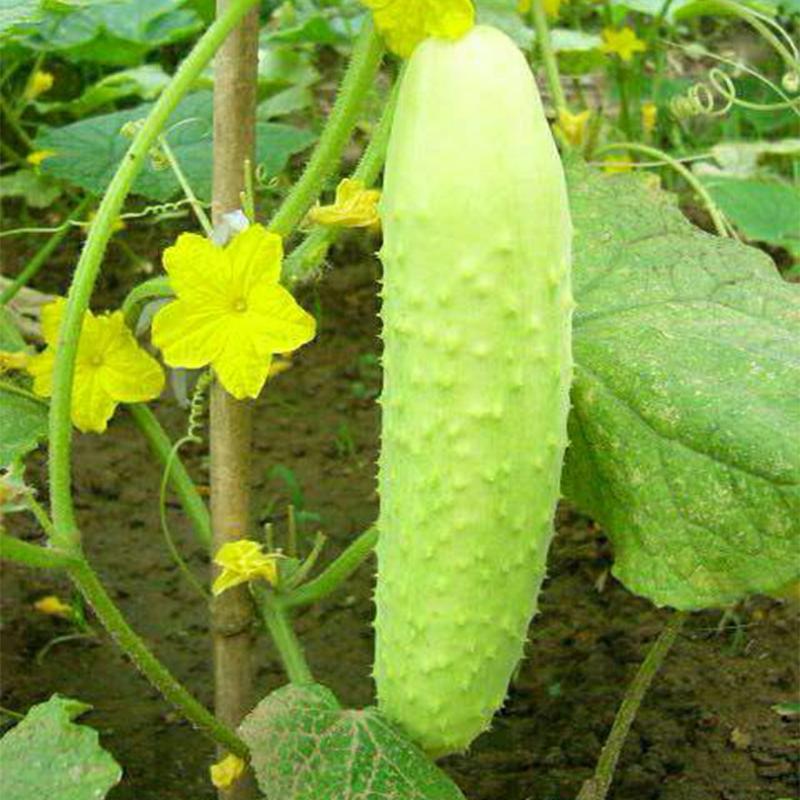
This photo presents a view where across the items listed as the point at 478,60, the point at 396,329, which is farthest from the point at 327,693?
the point at 478,60

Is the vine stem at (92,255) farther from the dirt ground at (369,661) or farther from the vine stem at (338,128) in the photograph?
the dirt ground at (369,661)

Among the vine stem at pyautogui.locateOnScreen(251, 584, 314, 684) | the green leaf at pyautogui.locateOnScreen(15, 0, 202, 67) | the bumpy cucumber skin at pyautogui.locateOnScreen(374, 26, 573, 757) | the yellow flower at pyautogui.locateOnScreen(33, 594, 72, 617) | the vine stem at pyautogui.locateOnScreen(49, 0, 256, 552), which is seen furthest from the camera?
the green leaf at pyautogui.locateOnScreen(15, 0, 202, 67)

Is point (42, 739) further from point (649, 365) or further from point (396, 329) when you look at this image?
point (649, 365)

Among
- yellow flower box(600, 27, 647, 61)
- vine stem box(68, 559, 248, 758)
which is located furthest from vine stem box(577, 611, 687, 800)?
yellow flower box(600, 27, 647, 61)

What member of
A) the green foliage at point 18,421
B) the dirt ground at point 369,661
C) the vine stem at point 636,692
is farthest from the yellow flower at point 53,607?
the vine stem at point 636,692

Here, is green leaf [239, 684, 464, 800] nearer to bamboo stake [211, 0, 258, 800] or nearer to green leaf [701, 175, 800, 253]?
bamboo stake [211, 0, 258, 800]

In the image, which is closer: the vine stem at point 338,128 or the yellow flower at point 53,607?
the vine stem at point 338,128

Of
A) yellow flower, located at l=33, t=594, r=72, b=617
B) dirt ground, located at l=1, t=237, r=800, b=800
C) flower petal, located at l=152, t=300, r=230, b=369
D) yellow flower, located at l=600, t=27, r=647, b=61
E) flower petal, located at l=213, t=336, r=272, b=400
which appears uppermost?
flower petal, located at l=152, t=300, r=230, b=369

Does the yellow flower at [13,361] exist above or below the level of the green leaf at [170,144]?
above
